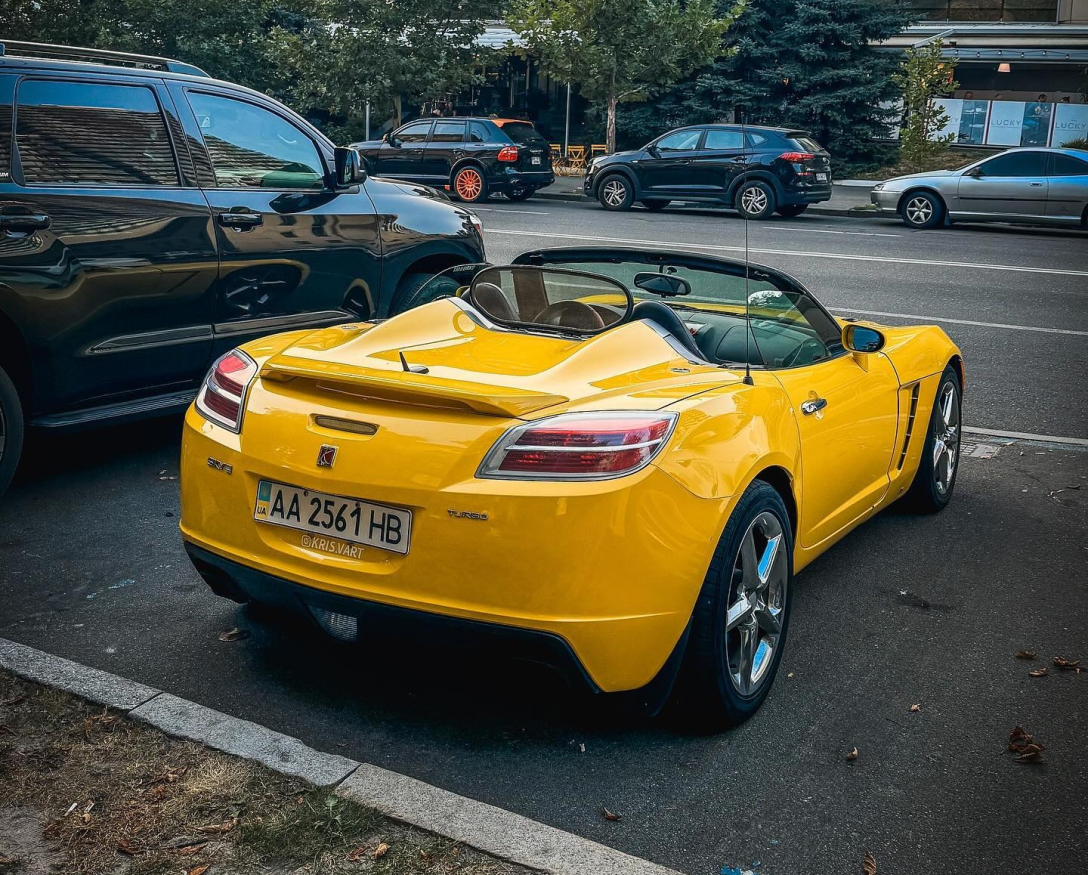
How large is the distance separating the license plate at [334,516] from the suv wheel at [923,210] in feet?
66.7

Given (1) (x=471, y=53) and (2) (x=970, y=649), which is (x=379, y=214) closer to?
(2) (x=970, y=649)

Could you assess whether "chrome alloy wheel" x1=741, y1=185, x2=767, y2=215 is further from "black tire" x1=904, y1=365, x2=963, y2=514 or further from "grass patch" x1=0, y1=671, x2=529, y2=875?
"grass patch" x1=0, y1=671, x2=529, y2=875

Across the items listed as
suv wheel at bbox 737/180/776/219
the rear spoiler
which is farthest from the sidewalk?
the rear spoiler

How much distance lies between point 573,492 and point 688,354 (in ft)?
3.22

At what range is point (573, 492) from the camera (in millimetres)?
3111

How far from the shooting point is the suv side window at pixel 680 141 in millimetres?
23078

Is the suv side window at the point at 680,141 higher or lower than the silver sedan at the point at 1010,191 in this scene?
higher

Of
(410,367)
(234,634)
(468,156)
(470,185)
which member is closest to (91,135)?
(234,634)

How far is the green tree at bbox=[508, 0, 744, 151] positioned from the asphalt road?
25824 millimetres

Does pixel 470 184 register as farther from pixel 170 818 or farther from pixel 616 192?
pixel 170 818

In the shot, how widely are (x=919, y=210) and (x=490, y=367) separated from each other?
65.7 ft

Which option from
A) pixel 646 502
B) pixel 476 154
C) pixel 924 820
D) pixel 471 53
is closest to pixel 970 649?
pixel 924 820

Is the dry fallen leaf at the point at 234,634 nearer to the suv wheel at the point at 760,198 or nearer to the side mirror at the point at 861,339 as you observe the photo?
the side mirror at the point at 861,339

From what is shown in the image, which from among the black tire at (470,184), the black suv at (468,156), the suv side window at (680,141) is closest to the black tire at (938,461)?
the suv side window at (680,141)
